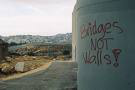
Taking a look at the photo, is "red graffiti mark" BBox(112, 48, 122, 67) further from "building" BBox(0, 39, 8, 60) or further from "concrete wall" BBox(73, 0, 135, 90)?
"building" BBox(0, 39, 8, 60)

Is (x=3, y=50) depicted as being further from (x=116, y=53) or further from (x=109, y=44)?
(x=116, y=53)

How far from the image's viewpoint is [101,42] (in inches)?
273

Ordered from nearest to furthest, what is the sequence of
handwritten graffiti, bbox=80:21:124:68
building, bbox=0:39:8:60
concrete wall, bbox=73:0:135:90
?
concrete wall, bbox=73:0:135:90 → handwritten graffiti, bbox=80:21:124:68 → building, bbox=0:39:8:60

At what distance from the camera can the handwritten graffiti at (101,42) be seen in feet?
21.9

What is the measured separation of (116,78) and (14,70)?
17432 mm

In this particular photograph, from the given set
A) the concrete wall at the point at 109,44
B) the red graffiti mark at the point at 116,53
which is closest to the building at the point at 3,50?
the concrete wall at the point at 109,44

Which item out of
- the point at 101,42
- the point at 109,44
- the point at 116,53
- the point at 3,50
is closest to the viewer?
the point at 116,53

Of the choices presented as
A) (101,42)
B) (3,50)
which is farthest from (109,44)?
(3,50)

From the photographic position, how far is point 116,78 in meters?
6.79

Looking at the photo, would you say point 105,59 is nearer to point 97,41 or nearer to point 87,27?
point 97,41

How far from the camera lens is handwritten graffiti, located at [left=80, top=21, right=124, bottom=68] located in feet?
21.9

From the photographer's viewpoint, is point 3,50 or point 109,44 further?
point 3,50

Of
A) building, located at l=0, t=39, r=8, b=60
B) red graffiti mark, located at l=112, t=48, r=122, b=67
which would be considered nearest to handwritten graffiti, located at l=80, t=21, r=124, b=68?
red graffiti mark, located at l=112, t=48, r=122, b=67

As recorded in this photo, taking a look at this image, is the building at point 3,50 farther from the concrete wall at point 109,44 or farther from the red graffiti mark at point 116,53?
the red graffiti mark at point 116,53
